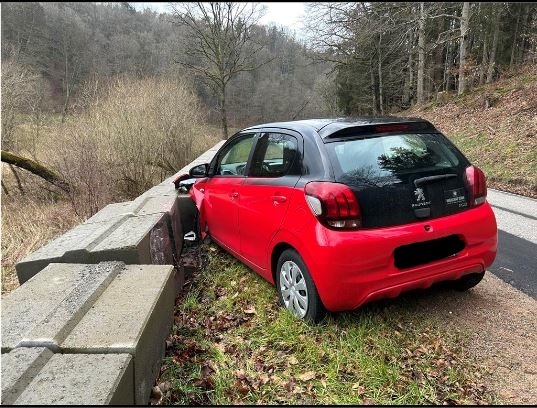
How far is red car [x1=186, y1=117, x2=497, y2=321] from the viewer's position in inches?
118

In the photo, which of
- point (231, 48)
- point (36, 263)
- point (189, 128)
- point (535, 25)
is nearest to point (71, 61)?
point (231, 48)

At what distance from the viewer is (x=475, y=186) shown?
11.2 ft

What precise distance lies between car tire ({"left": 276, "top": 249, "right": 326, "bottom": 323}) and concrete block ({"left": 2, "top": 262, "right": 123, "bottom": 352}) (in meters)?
1.34

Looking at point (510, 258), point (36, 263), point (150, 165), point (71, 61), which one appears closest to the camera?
point (36, 263)

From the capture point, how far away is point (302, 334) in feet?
10.5

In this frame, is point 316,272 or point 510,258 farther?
point 510,258

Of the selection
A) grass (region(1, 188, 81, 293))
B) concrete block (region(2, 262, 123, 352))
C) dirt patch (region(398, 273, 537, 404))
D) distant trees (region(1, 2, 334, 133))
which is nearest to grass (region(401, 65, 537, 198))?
dirt patch (region(398, 273, 537, 404))

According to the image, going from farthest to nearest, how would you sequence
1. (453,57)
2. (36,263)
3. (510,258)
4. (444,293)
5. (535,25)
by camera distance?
(453,57) → (535,25) → (510,258) → (444,293) → (36,263)

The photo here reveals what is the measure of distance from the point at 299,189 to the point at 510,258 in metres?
3.07

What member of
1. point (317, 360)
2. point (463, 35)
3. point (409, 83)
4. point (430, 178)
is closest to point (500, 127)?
point (463, 35)

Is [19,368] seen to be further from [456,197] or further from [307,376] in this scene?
[456,197]

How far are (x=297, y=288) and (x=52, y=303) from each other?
5.82 ft

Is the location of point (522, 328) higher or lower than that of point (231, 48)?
lower

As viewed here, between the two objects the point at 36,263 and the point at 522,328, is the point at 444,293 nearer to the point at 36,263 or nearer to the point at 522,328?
the point at 522,328
